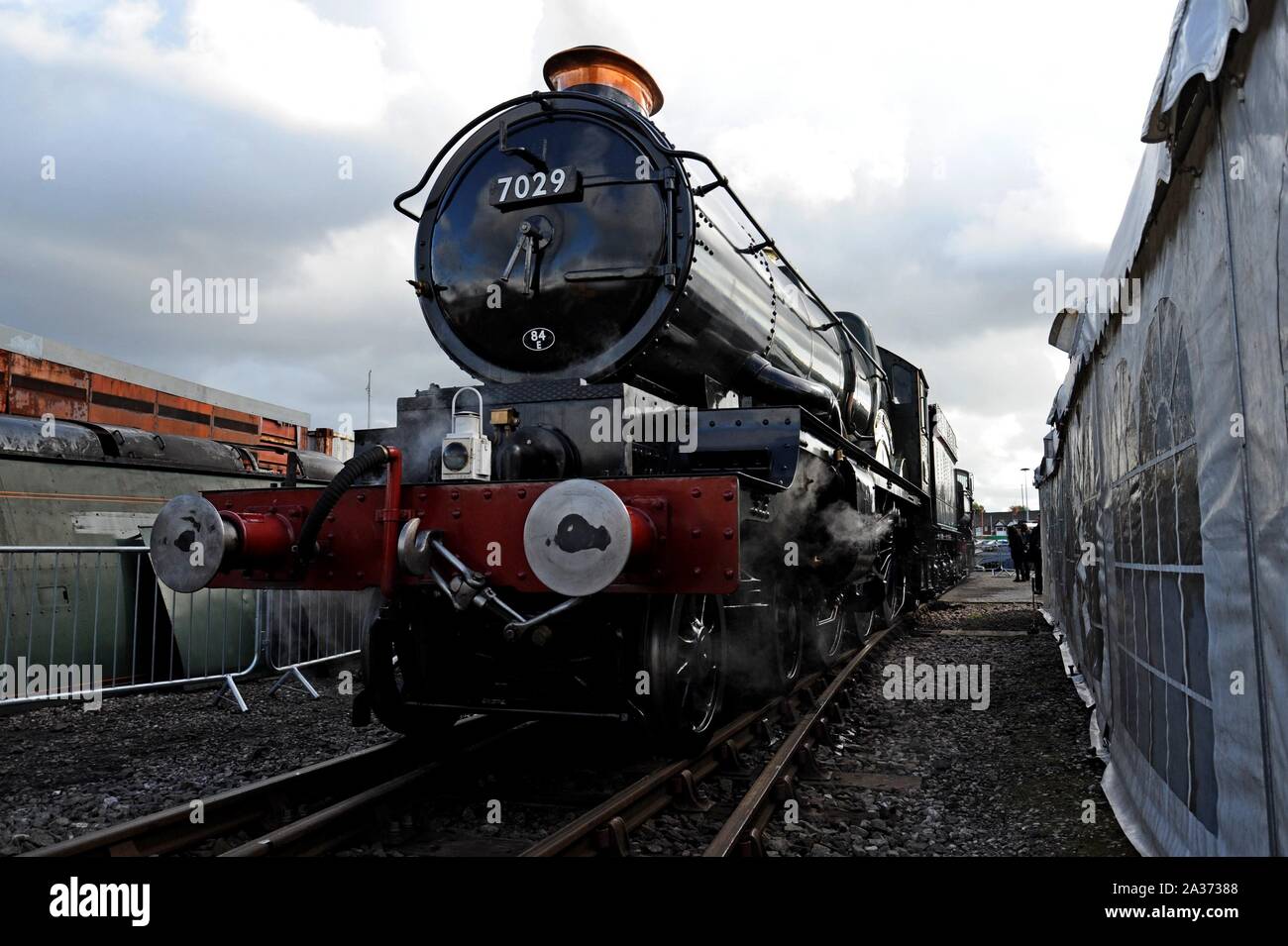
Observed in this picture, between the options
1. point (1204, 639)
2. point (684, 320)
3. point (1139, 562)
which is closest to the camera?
point (1204, 639)

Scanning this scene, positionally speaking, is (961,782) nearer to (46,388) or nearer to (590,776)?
(590,776)

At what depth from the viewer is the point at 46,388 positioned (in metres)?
17.1

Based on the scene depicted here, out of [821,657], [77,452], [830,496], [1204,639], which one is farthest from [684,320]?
[77,452]

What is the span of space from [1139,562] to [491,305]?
10.5 ft

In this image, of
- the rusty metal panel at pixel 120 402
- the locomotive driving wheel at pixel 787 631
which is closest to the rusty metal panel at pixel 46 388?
the rusty metal panel at pixel 120 402

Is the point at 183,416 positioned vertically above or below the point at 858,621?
above

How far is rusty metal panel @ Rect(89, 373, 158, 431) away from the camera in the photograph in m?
18.8

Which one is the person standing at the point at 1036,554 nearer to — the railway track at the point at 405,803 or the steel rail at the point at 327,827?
the railway track at the point at 405,803

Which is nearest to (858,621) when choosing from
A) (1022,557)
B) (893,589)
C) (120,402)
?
(893,589)

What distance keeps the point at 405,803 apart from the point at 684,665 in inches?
49.5

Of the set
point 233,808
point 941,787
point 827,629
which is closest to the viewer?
point 233,808
